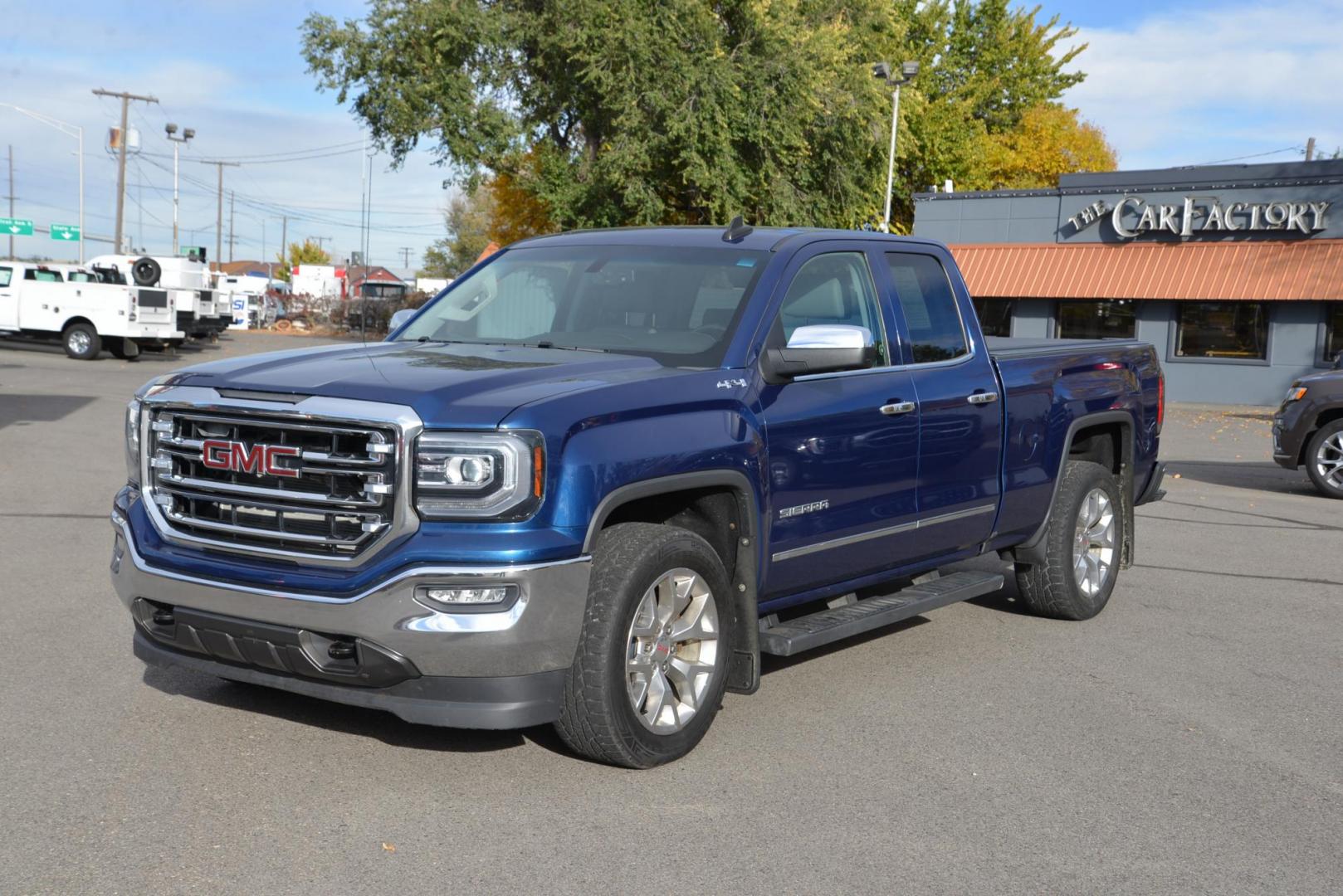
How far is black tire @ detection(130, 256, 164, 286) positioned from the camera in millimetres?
33484

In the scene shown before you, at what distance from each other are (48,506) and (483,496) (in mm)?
7210

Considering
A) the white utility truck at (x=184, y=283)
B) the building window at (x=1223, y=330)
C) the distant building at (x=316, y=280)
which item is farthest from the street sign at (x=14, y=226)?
the building window at (x=1223, y=330)

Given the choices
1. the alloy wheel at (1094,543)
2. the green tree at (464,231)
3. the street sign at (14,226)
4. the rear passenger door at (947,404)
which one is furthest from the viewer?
the green tree at (464,231)

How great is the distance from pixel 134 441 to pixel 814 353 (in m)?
2.55

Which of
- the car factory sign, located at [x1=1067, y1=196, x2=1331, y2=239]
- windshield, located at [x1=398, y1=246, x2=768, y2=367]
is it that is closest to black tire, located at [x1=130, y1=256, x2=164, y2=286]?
the car factory sign, located at [x1=1067, y1=196, x2=1331, y2=239]

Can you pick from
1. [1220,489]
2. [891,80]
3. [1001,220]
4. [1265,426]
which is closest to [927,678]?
[1220,489]

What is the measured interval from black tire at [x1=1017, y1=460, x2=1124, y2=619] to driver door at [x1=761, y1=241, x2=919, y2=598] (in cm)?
146

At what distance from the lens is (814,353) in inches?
206

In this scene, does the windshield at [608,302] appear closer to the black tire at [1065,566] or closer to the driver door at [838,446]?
the driver door at [838,446]

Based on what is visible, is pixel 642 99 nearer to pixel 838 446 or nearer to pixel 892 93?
pixel 892 93

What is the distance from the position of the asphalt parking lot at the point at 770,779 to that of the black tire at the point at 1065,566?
14cm

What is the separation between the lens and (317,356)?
16.9ft

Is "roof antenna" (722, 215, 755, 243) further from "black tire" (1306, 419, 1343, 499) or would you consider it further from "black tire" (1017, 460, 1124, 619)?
"black tire" (1306, 419, 1343, 499)

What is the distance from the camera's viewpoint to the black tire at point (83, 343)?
98.0 feet
